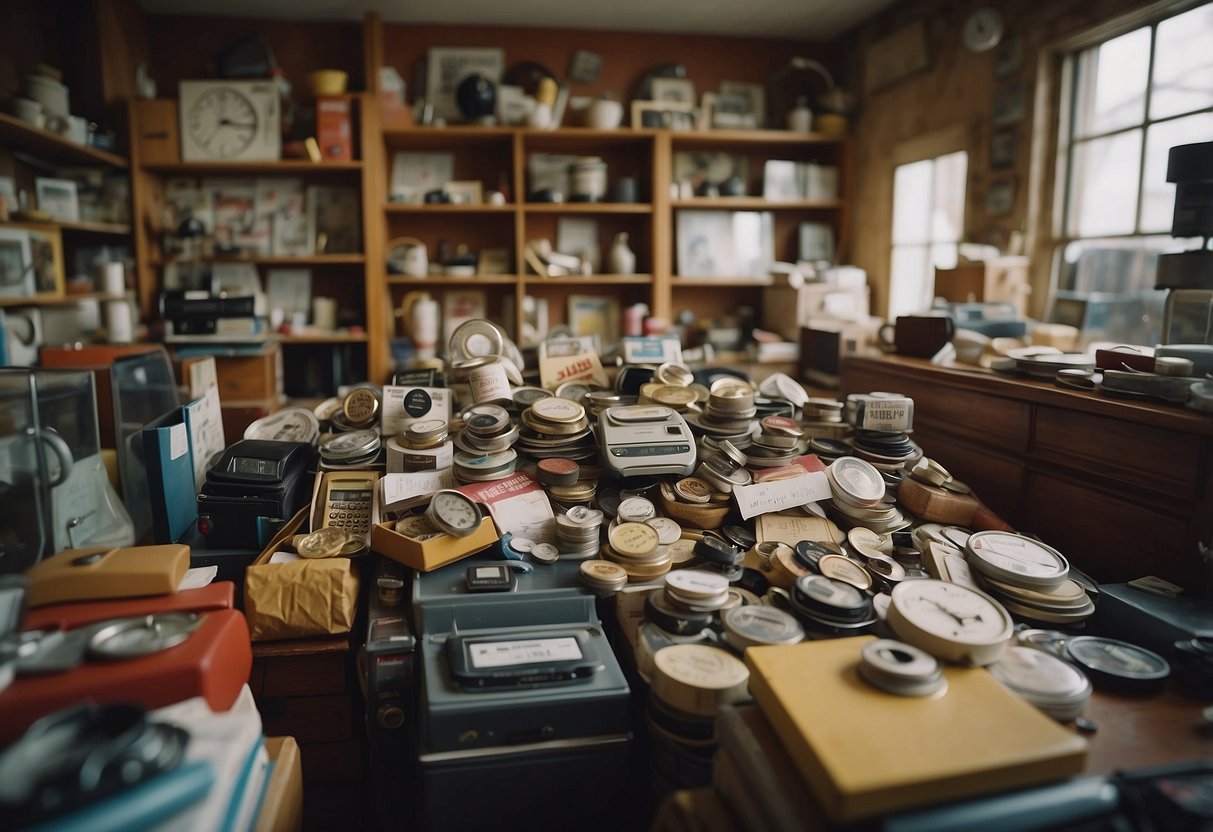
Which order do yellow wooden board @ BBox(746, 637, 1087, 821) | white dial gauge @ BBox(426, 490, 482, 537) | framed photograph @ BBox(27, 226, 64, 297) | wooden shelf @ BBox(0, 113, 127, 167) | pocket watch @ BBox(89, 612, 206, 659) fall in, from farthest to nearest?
framed photograph @ BBox(27, 226, 64, 297)
wooden shelf @ BBox(0, 113, 127, 167)
white dial gauge @ BBox(426, 490, 482, 537)
pocket watch @ BBox(89, 612, 206, 659)
yellow wooden board @ BBox(746, 637, 1087, 821)

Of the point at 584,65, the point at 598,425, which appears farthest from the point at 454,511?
the point at 584,65

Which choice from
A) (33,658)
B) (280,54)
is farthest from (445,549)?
(280,54)

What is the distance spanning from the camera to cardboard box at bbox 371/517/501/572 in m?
1.91

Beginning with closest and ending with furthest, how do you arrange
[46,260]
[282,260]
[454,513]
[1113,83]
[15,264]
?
[454,513] < [15,264] < [1113,83] < [46,260] < [282,260]

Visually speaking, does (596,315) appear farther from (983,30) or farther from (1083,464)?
(1083,464)

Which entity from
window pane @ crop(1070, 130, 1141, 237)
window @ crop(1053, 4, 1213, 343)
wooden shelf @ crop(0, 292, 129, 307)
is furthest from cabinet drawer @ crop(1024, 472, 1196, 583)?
wooden shelf @ crop(0, 292, 129, 307)

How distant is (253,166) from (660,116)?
2.42m

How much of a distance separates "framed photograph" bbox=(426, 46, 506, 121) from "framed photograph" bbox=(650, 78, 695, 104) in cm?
106

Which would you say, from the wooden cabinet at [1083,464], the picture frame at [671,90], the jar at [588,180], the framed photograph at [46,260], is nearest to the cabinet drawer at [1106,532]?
the wooden cabinet at [1083,464]

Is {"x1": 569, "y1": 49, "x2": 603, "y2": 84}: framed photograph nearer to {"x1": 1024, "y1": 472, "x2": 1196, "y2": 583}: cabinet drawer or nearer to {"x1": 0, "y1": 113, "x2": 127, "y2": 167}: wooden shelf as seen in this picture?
{"x1": 0, "y1": 113, "x2": 127, "y2": 167}: wooden shelf

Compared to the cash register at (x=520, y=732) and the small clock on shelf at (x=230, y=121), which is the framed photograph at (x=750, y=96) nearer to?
the small clock on shelf at (x=230, y=121)

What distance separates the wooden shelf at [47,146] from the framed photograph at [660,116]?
2.94 metres

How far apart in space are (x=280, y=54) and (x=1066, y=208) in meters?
4.52

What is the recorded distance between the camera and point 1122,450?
200cm
